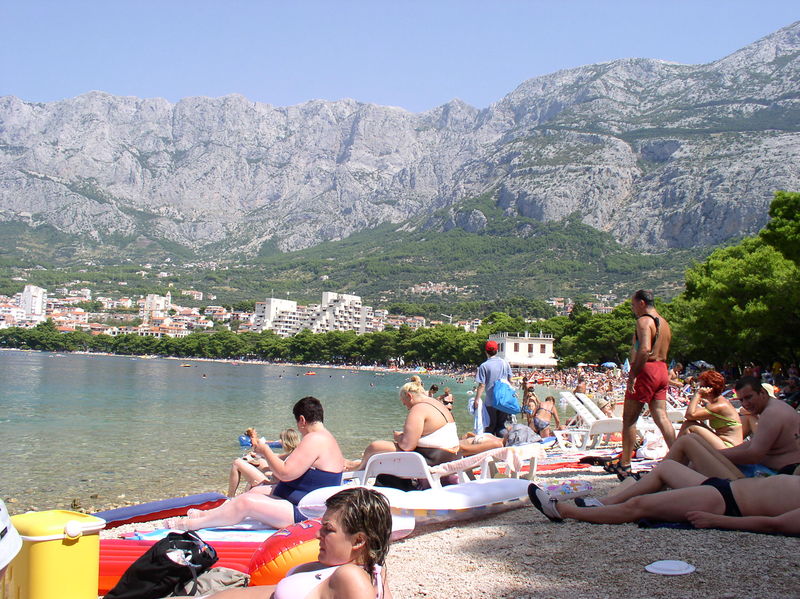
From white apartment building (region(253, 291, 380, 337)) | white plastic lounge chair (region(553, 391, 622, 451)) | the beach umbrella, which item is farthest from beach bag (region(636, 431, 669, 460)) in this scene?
white apartment building (region(253, 291, 380, 337))

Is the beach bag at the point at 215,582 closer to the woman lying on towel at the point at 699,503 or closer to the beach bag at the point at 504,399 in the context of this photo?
the woman lying on towel at the point at 699,503

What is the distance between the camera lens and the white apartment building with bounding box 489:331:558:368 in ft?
299

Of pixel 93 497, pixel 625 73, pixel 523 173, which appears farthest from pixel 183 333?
pixel 93 497

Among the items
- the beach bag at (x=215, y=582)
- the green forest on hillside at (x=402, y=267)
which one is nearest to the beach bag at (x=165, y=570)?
the beach bag at (x=215, y=582)

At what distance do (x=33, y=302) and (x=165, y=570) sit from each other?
586 ft

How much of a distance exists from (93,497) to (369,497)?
8.78 meters

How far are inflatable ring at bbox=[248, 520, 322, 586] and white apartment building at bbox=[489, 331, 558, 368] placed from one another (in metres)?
87.1

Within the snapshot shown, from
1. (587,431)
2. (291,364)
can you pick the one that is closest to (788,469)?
(587,431)

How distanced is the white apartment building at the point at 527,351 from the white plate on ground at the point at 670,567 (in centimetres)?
8719

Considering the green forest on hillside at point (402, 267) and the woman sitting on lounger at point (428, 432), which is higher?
the green forest on hillside at point (402, 267)

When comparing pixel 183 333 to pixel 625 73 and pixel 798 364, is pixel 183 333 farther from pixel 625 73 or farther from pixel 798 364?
pixel 798 364

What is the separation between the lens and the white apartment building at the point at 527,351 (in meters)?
91.1

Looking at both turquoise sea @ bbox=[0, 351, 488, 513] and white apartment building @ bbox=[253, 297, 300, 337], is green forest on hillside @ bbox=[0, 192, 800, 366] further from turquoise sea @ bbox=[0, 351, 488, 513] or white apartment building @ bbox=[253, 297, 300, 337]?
white apartment building @ bbox=[253, 297, 300, 337]

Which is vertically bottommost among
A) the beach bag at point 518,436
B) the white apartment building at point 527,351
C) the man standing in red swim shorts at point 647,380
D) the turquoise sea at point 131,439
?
the white apartment building at point 527,351
